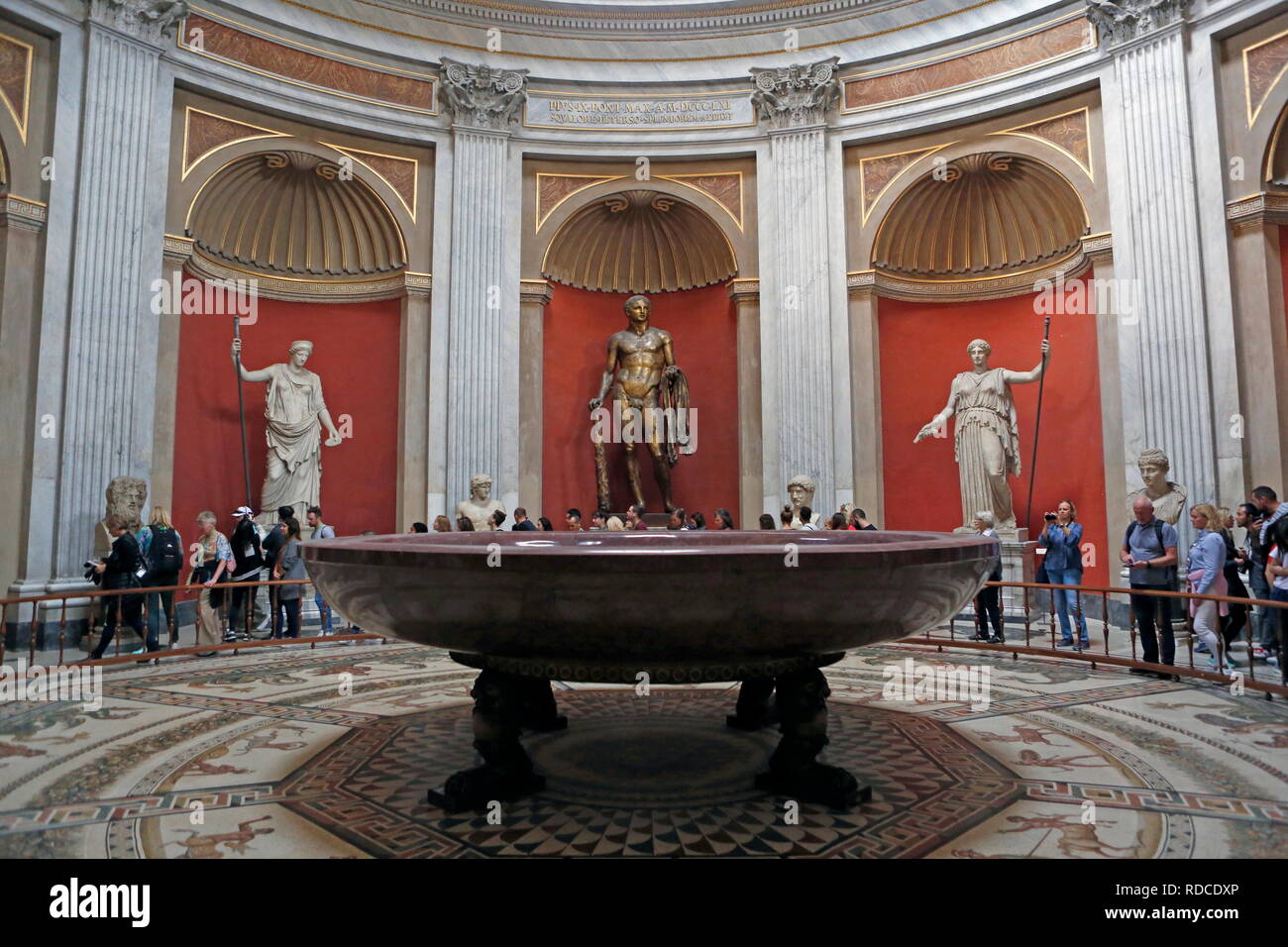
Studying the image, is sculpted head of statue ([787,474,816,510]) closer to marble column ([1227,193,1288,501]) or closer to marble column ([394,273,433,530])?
marble column ([1227,193,1288,501])

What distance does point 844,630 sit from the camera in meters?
2.24

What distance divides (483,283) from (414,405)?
180 centimetres

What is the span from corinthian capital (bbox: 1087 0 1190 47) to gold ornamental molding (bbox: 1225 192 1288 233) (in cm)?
209

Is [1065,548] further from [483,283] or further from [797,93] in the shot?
[483,283]

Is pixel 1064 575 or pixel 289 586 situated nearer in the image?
pixel 289 586

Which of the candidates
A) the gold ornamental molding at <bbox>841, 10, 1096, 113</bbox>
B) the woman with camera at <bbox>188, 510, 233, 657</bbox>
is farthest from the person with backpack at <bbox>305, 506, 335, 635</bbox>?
the gold ornamental molding at <bbox>841, 10, 1096, 113</bbox>

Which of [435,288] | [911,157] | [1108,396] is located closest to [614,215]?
[435,288]

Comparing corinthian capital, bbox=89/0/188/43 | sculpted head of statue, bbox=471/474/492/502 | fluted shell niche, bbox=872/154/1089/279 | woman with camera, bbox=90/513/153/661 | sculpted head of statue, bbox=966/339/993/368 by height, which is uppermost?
corinthian capital, bbox=89/0/188/43

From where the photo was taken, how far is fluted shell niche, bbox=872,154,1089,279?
9.57 metres

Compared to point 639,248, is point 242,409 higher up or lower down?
lower down

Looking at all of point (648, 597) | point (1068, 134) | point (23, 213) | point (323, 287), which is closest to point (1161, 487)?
point (1068, 134)

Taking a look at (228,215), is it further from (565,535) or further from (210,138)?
(565,535)

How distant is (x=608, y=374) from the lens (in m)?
10.6
